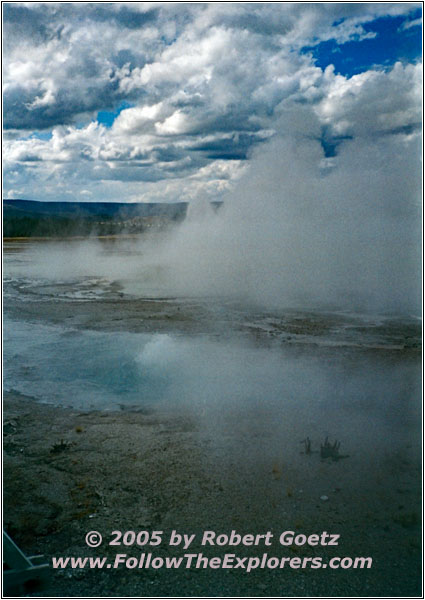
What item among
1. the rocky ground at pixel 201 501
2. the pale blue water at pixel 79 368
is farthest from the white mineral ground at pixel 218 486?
the pale blue water at pixel 79 368

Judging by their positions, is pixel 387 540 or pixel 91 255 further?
pixel 91 255

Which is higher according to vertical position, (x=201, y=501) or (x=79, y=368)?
(x=79, y=368)

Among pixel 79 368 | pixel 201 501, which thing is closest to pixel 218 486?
pixel 201 501

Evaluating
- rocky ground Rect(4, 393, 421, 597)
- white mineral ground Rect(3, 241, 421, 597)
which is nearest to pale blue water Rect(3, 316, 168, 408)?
white mineral ground Rect(3, 241, 421, 597)

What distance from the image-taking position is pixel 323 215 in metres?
33.6

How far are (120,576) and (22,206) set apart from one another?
558ft

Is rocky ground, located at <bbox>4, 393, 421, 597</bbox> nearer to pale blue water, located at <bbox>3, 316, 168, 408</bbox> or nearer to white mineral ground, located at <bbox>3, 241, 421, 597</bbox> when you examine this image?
white mineral ground, located at <bbox>3, 241, 421, 597</bbox>

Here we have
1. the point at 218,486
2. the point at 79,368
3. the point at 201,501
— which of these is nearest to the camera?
the point at 201,501

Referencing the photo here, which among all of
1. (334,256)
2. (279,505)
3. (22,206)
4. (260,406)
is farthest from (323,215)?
(22,206)

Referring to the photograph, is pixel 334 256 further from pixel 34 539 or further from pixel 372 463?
pixel 34 539

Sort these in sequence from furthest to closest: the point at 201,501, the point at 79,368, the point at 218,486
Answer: the point at 79,368
the point at 218,486
the point at 201,501

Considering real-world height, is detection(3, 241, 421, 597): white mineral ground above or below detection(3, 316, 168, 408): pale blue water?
below

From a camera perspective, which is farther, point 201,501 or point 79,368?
point 79,368

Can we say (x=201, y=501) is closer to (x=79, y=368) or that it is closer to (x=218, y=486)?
(x=218, y=486)
